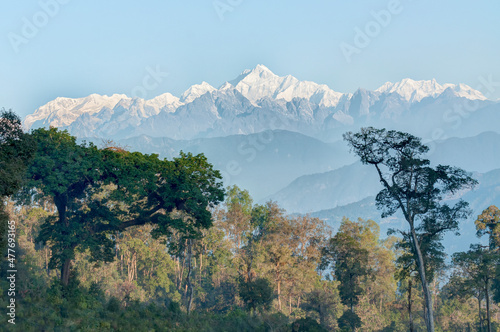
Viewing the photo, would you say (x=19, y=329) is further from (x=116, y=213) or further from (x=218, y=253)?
(x=218, y=253)

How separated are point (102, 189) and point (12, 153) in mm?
16929

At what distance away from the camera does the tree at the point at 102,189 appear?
117ft

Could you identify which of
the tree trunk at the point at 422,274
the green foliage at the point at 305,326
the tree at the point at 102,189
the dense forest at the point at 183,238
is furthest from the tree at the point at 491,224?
the tree at the point at 102,189

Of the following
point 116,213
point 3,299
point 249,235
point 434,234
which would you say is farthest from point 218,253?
point 3,299

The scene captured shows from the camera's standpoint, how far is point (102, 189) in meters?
38.7

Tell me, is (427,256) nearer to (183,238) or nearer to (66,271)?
(183,238)

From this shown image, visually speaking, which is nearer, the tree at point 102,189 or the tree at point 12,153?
the tree at point 12,153

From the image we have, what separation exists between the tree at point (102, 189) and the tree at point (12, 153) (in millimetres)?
11967

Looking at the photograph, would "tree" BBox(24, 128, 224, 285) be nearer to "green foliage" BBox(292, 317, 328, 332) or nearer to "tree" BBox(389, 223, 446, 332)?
"green foliage" BBox(292, 317, 328, 332)

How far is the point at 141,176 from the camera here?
3759cm

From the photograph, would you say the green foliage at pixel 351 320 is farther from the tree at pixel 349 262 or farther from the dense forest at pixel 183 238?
the tree at pixel 349 262

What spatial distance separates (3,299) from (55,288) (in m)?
4.71

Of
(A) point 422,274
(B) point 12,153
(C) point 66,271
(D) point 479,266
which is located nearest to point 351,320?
(D) point 479,266

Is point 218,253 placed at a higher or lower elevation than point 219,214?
lower
